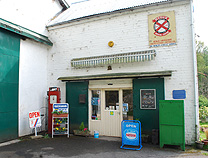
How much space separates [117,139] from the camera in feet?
26.3

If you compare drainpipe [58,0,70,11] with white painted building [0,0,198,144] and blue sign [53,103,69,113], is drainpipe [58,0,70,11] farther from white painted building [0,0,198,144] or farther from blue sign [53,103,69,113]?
blue sign [53,103,69,113]

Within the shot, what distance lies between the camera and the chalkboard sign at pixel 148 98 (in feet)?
25.2

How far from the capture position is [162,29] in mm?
7797

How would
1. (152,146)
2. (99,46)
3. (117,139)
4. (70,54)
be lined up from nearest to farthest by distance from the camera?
1. (152,146)
2. (117,139)
3. (99,46)
4. (70,54)

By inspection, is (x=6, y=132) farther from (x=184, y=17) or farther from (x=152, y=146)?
(x=184, y=17)

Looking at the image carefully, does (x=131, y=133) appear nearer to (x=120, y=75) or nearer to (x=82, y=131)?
(x=120, y=75)

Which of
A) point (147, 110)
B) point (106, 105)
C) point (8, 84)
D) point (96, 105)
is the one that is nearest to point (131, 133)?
point (147, 110)

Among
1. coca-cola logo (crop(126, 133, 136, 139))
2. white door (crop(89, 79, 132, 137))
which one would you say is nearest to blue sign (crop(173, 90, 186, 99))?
white door (crop(89, 79, 132, 137))

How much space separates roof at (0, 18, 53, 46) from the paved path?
14.9ft

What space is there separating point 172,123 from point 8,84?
6563 millimetres

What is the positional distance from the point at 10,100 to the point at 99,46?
4564 millimetres

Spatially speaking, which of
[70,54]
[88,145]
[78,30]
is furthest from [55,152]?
[78,30]

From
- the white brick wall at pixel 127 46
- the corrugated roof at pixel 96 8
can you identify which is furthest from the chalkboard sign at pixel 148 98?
the corrugated roof at pixel 96 8

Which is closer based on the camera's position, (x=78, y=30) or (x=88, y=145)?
(x=88, y=145)
